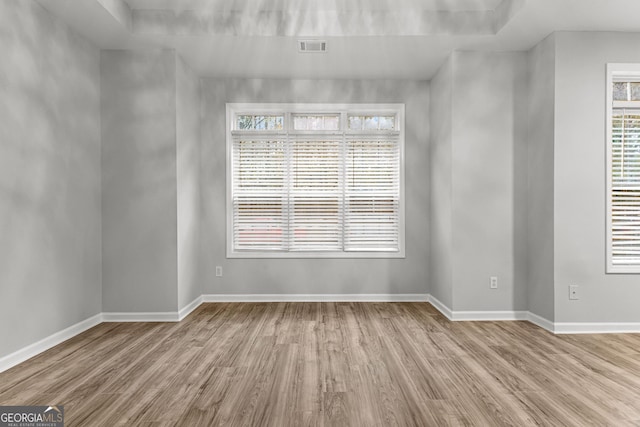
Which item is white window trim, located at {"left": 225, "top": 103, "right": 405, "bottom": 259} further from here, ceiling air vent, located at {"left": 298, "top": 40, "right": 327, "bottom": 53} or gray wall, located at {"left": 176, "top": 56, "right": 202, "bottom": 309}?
ceiling air vent, located at {"left": 298, "top": 40, "right": 327, "bottom": 53}

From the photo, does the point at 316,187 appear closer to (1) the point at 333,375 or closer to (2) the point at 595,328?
(1) the point at 333,375

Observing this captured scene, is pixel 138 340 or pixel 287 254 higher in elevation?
pixel 287 254

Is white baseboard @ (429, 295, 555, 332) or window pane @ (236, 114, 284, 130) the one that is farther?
window pane @ (236, 114, 284, 130)

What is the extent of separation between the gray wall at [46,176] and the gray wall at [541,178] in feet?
15.2

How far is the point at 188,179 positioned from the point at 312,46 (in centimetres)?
207

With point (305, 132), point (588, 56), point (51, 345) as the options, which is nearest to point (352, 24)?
point (305, 132)

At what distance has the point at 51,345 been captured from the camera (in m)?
3.29

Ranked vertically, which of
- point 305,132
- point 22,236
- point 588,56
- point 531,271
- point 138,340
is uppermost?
point 588,56

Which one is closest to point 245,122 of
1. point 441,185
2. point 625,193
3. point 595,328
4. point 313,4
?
point 313,4

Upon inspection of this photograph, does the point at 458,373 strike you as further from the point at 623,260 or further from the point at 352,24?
the point at 352,24

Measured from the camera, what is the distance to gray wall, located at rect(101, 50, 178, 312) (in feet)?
13.4

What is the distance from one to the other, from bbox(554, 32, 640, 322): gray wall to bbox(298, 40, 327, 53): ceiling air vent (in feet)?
7.55

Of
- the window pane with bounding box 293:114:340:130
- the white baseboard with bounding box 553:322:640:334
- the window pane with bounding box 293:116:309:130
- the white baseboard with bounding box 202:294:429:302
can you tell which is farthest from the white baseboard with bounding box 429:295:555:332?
the window pane with bounding box 293:116:309:130

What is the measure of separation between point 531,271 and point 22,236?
4758 millimetres
